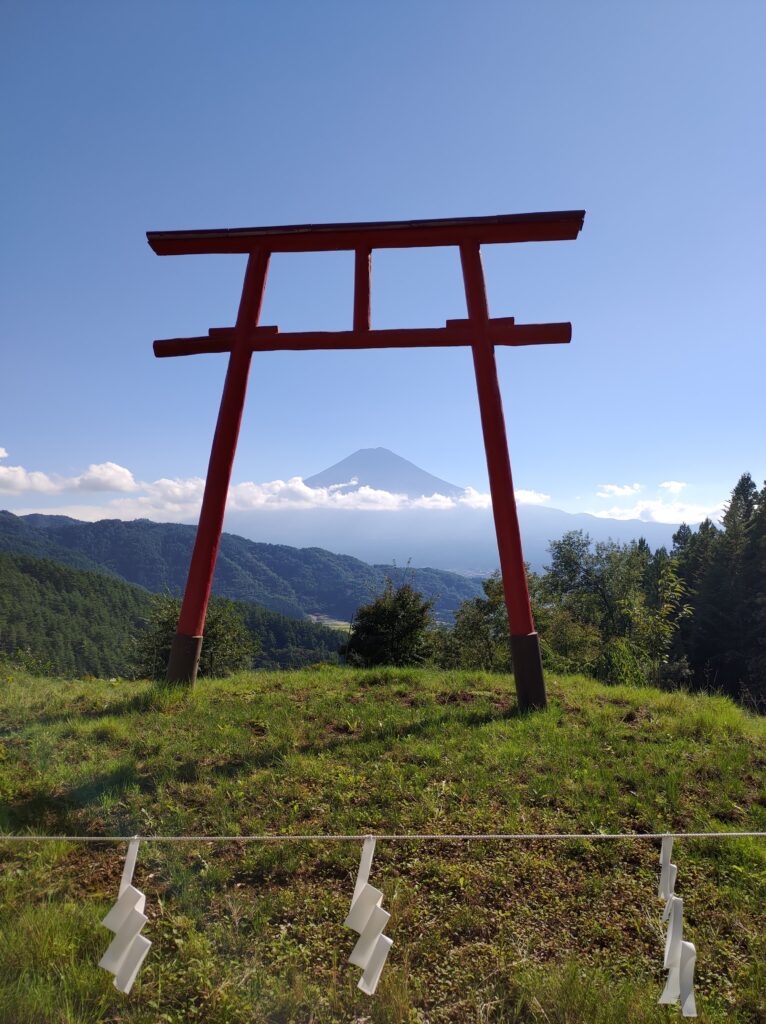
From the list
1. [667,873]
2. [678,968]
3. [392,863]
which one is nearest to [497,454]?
[392,863]

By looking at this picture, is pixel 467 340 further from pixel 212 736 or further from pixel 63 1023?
pixel 63 1023

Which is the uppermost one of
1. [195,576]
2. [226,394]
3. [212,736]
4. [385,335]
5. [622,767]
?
[385,335]

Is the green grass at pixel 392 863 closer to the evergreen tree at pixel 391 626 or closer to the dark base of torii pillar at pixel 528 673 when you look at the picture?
the dark base of torii pillar at pixel 528 673

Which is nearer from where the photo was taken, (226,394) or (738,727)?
(738,727)

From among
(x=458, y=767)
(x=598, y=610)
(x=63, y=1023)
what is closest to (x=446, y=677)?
(x=458, y=767)

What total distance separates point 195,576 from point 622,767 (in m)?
4.56

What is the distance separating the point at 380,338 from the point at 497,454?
6.21 feet

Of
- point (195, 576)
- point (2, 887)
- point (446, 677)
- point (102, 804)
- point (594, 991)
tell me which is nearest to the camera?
point (594, 991)

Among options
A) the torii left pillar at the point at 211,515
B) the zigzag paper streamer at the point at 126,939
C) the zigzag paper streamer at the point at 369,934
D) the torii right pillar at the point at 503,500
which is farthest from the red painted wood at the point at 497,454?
the zigzag paper streamer at the point at 126,939

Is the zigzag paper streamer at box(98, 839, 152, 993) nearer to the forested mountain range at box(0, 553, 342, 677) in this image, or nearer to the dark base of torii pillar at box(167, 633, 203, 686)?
the dark base of torii pillar at box(167, 633, 203, 686)

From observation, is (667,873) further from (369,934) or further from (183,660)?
(183,660)

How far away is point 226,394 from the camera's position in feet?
21.3

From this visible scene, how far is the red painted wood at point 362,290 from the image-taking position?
645 centimetres

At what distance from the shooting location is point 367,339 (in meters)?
6.38
